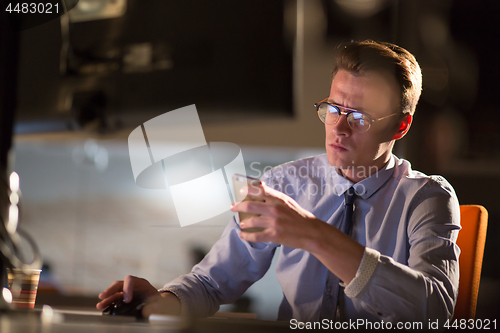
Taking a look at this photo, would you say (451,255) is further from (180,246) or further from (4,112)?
(4,112)

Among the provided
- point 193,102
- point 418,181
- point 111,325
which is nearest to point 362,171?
point 418,181

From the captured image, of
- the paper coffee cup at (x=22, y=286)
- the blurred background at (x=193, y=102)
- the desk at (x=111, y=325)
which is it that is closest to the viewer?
the desk at (x=111, y=325)

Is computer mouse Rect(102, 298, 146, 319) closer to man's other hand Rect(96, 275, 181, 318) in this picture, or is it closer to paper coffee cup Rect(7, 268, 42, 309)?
man's other hand Rect(96, 275, 181, 318)

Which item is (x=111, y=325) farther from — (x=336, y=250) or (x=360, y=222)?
(x=360, y=222)

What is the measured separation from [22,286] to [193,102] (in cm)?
78

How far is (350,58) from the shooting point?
1.02 meters

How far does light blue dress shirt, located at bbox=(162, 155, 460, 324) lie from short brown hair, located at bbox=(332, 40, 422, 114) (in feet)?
0.69

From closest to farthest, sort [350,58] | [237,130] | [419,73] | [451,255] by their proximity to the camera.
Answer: [451,255]
[350,58]
[419,73]
[237,130]

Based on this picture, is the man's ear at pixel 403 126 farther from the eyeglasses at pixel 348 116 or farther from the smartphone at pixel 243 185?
the smartphone at pixel 243 185

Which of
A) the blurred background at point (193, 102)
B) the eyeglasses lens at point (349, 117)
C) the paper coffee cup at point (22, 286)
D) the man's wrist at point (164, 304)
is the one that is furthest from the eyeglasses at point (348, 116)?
the paper coffee cup at point (22, 286)

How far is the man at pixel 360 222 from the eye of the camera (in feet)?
2.51

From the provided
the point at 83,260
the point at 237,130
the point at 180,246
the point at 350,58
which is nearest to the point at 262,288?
the point at 180,246

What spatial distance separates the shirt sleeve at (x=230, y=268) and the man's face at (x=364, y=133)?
340mm

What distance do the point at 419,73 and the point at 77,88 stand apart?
1.21 meters
